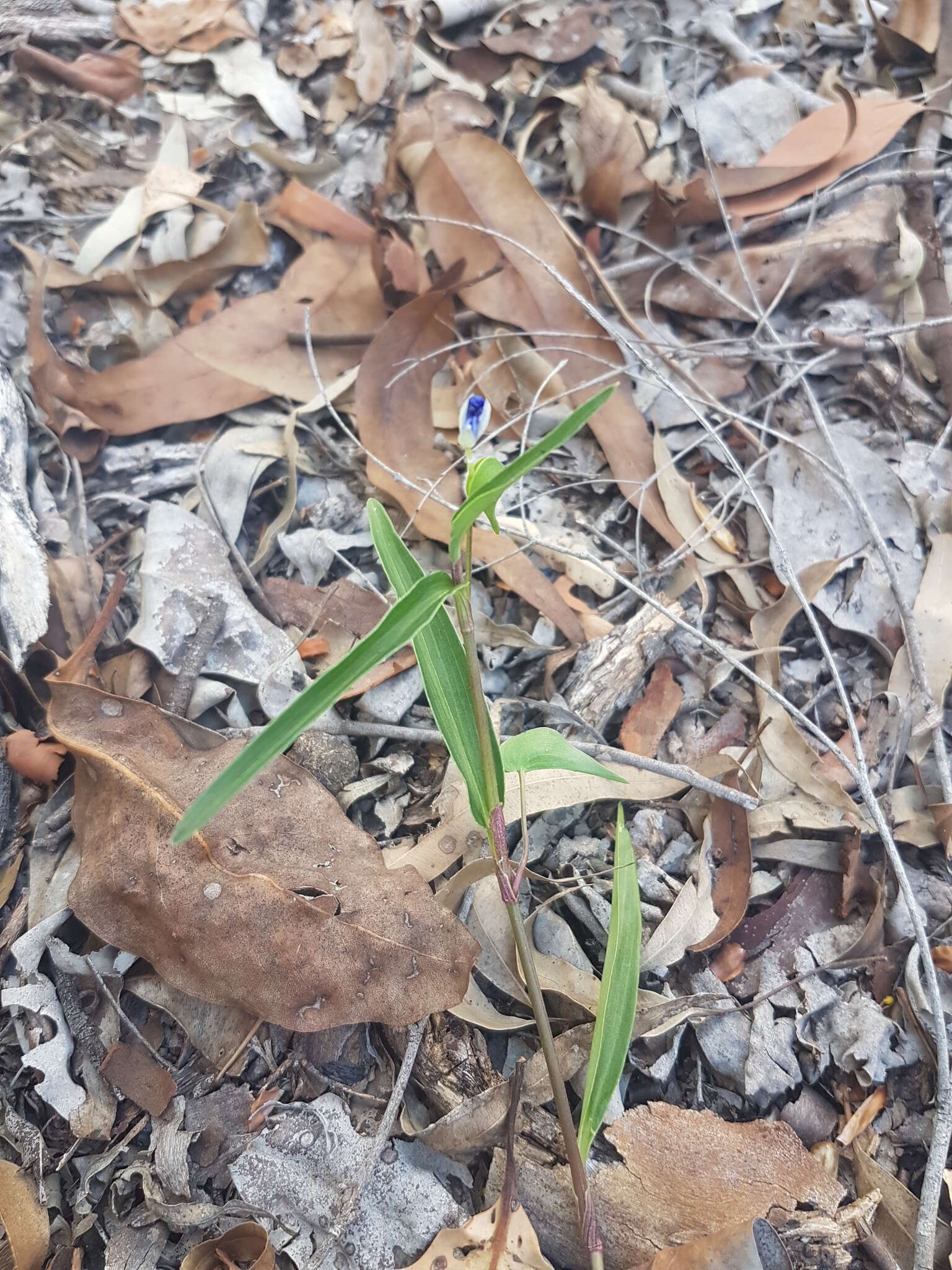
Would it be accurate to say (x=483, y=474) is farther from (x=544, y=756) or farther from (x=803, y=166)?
(x=803, y=166)

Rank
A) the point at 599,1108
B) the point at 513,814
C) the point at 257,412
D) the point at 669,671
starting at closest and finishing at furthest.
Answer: the point at 599,1108
the point at 513,814
the point at 669,671
the point at 257,412

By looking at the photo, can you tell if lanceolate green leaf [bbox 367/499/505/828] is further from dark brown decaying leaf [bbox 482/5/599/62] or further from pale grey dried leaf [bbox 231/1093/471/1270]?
dark brown decaying leaf [bbox 482/5/599/62]

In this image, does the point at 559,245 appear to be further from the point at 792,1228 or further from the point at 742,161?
the point at 792,1228

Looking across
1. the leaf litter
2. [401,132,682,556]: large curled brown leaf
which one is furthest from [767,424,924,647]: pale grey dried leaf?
[401,132,682,556]: large curled brown leaf

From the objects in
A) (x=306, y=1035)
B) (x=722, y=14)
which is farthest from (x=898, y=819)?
(x=722, y=14)

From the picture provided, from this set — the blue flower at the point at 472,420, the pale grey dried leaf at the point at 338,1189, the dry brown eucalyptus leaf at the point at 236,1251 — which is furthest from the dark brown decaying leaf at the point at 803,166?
the dry brown eucalyptus leaf at the point at 236,1251

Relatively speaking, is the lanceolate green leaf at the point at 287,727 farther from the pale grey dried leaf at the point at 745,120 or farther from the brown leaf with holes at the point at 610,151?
the pale grey dried leaf at the point at 745,120
